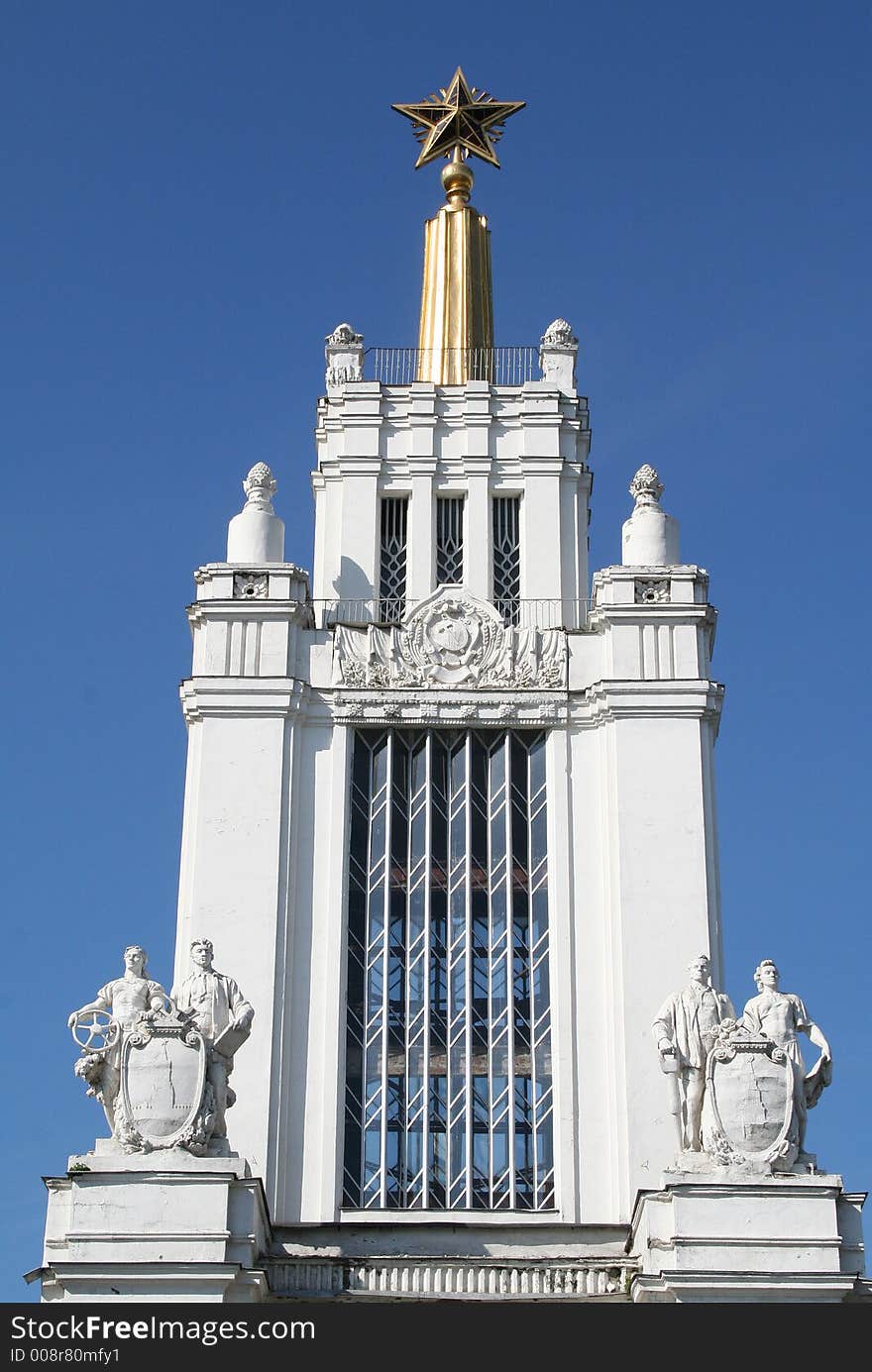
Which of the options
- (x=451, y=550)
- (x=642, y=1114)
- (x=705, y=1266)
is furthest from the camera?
(x=451, y=550)

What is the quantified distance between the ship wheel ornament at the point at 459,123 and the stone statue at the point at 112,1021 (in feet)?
60.8

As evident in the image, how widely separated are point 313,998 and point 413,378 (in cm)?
1170

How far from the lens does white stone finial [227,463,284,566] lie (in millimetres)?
36781

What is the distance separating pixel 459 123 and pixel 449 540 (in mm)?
8977

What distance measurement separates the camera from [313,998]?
1314 inches

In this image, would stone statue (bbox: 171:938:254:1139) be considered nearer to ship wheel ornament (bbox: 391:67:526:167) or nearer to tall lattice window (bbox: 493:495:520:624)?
tall lattice window (bbox: 493:495:520:624)

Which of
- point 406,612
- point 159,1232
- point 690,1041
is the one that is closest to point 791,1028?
point 690,1041

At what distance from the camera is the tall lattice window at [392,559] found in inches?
1465

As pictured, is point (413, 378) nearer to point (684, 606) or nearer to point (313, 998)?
point (684, 606)

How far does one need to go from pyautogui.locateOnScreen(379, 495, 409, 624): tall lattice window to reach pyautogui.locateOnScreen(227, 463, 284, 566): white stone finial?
1.77 m

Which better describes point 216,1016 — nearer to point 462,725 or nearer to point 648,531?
point 462,725

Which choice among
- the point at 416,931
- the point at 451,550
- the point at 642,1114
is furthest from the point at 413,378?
the point at 642,1114

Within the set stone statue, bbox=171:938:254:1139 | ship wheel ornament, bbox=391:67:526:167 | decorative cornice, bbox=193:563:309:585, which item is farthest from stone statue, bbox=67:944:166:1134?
ship wheel ornament, bbox=391:67:526:167

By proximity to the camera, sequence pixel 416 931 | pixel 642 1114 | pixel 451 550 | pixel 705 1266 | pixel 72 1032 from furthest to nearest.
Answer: pixel 451 550 → pixel 416 931 → pixel 642 1114 → pixel 72 1032 → pixel 705 1266
